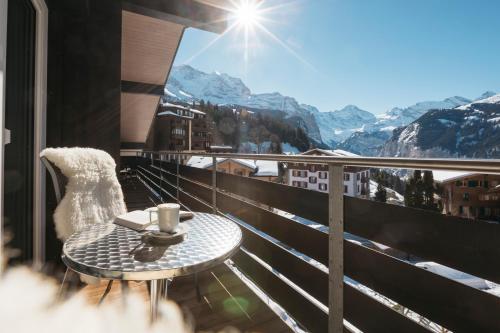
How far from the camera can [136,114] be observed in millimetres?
10125

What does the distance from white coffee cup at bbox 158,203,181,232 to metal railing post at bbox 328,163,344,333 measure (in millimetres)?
666

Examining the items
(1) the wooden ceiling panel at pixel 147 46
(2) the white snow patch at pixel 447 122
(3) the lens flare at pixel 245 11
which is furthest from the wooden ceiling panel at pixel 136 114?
(2) the white snow patch at pixel 447 122

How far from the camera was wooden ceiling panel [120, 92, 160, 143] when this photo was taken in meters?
8.59

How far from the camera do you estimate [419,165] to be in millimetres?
911

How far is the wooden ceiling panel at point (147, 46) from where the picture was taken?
4961 millimetres

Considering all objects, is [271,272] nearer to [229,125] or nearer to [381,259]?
[381,259]

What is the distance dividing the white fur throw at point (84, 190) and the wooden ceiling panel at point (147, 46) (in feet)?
12.1

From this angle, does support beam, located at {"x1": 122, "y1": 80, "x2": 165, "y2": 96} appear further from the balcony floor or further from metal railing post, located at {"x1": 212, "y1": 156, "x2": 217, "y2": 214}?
the balcony floor

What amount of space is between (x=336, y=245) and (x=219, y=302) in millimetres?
1112

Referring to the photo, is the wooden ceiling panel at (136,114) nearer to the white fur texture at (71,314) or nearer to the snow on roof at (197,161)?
the snow on roof at (197,161)

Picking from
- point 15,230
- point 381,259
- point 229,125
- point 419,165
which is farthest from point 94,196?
point 229,125

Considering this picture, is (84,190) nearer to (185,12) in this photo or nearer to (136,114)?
(185,12)

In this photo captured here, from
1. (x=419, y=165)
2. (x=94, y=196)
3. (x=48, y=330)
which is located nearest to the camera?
(x=419, y=165)

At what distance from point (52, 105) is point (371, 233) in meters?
2.88
